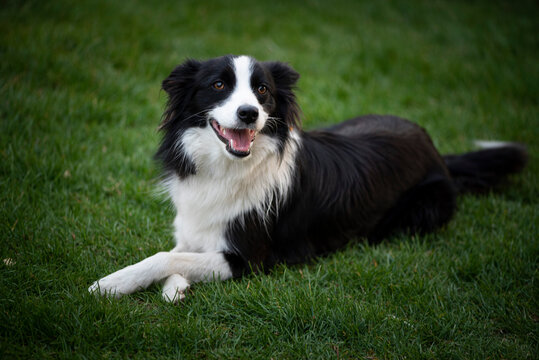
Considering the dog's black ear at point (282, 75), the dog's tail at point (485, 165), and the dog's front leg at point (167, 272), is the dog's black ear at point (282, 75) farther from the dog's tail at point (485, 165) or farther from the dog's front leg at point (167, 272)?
the dog's tail at point (485, 165)

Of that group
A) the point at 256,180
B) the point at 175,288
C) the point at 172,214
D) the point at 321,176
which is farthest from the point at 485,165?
the point at 175,288

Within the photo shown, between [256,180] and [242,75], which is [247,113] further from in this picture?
[256,180]

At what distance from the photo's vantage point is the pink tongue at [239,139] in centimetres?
300

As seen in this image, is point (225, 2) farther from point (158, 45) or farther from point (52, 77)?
point (52, 77)

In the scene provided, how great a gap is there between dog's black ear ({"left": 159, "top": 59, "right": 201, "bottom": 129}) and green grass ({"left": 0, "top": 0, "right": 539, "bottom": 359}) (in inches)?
42.3

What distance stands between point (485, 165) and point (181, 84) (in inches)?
125

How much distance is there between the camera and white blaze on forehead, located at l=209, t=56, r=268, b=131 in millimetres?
2932

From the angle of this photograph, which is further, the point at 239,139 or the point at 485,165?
the point at 485,165

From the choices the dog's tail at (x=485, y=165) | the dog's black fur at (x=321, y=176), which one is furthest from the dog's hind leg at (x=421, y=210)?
the dog's tail at (x=485, y=165)

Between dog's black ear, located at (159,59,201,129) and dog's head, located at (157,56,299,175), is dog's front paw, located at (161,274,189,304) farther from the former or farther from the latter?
dog's black ear, located at (159,59,201,129)

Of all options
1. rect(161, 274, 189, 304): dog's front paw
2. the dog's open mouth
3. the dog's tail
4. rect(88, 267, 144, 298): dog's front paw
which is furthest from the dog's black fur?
rect(88, 267, 144, 298): dog's front paw

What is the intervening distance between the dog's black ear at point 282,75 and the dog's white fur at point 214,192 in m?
0.29

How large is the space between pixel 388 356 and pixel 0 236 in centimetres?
274

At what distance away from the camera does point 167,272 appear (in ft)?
9.76
